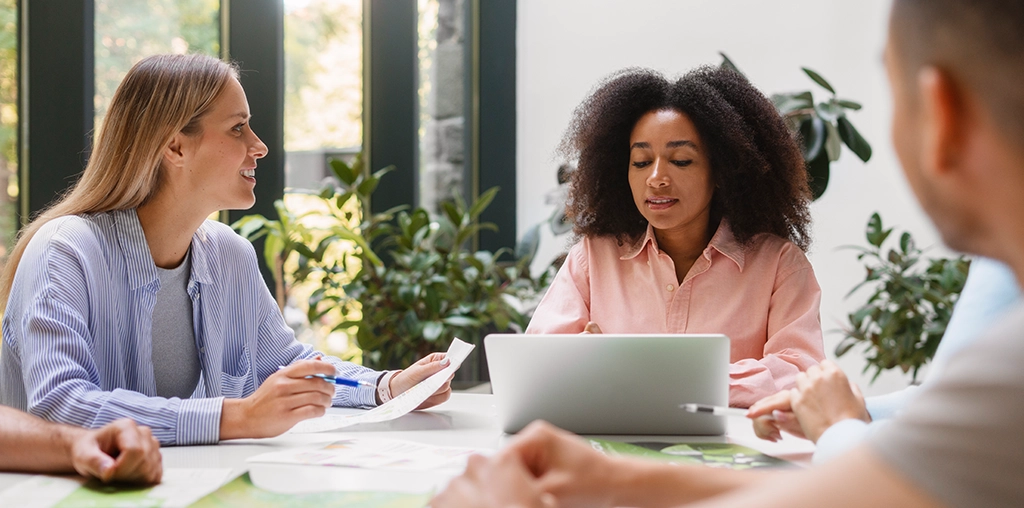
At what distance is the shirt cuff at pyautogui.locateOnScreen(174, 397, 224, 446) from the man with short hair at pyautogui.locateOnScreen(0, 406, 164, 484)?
0.19 m

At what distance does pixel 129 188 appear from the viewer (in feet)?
5.43

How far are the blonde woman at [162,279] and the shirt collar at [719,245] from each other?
66 cm

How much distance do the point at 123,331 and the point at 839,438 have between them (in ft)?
4.00

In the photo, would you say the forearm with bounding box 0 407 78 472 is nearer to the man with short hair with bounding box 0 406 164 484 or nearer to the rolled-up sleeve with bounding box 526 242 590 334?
the man with short hair with bounding box 0 406 164 484

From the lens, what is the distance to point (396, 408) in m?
1.43

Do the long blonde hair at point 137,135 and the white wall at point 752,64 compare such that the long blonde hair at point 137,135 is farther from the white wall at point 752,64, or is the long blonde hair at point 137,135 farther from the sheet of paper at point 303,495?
the white wall at point 752,64

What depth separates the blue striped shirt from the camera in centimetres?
127

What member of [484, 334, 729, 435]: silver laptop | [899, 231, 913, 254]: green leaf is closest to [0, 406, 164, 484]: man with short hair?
[484, 334, 729, 435]: silver laptop

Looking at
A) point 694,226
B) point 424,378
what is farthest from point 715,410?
point 694,226

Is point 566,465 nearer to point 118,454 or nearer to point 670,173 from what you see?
point 118,454

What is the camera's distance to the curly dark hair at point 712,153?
201 centimetres

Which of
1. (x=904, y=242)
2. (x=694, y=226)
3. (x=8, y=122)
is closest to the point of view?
(x=694, y=226)

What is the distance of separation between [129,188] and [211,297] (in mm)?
259

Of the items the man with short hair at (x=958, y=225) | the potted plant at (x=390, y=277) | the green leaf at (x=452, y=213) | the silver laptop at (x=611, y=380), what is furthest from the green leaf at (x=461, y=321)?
the man with short hair at (x=958, y=225)
